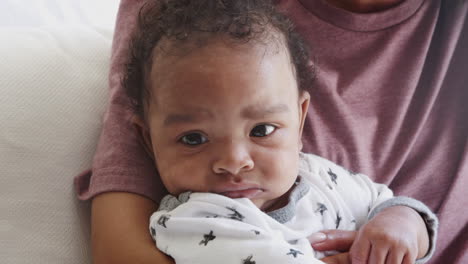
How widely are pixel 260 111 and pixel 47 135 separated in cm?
43

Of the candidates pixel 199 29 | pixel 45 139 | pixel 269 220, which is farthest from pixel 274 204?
pixel 45 139

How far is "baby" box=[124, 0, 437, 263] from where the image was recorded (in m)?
0.91

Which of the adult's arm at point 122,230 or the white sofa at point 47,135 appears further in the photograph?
the white sofa at point 47,135

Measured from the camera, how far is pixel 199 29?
0.95 metres

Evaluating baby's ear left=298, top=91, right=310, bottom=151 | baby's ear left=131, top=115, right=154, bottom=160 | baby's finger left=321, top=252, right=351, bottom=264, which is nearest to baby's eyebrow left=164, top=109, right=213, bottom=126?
baby's ear left=131, top=115, right=154, bottom=160

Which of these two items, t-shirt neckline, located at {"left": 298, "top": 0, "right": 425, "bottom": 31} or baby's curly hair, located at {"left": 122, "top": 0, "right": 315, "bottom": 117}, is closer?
baby's curly hair, located at {"left": 122, "top": 0, "right": 315, "bottom": 117}

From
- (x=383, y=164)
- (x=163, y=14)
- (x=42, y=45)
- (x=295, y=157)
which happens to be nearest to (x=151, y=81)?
(x=163, y=14)

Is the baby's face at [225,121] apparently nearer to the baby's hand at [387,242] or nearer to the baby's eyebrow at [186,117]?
the baby's eyebrow at [186,117]

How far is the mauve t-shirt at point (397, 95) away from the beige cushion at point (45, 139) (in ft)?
0.33

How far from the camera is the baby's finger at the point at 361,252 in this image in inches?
39.3

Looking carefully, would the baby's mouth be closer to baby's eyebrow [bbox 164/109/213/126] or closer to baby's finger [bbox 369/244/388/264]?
baby's eyebrow [bbox 164/109/213/126]

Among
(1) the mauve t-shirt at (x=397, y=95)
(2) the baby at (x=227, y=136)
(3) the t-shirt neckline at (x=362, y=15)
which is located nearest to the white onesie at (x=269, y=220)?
(2) the baby at (x=227, y=136)

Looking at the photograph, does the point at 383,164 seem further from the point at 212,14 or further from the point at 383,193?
the point at 212,14

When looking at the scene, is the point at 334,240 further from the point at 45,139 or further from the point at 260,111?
the point at 45,139
